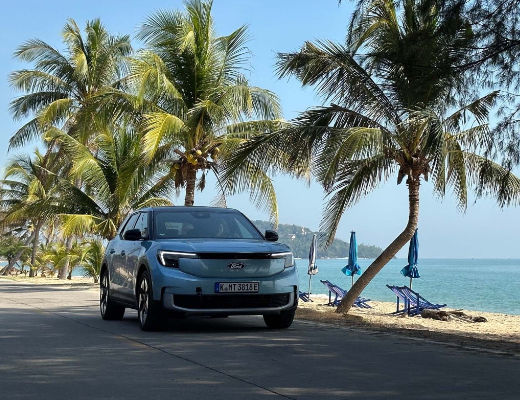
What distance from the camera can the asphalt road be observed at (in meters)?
7.24

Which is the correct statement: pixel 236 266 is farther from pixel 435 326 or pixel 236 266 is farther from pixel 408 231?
pixel 435 326

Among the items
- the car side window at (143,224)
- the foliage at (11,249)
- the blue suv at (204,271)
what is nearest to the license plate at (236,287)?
the blue suv at (204,271)

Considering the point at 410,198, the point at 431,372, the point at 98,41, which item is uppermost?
the point at 98,41

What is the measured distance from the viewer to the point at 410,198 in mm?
20562

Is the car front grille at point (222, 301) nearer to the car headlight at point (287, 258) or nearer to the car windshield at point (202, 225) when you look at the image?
the car headlight at point (287, 258)

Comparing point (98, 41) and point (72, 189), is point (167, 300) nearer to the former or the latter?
point (72, 189)

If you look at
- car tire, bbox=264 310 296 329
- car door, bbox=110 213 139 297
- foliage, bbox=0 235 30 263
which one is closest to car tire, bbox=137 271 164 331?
car door, bbox=110 213 139 297

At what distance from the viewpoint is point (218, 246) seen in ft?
39.5

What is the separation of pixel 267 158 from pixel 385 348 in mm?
9623

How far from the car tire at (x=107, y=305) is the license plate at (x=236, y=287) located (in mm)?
3282

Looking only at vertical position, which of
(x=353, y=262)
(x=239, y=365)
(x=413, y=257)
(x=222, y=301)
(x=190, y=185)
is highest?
(x=190, y=185)

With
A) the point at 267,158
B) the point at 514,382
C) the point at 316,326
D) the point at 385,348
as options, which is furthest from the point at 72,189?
the point at 514,382

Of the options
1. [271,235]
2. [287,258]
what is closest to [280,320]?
[287,258]

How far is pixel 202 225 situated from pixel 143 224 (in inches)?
39.0
